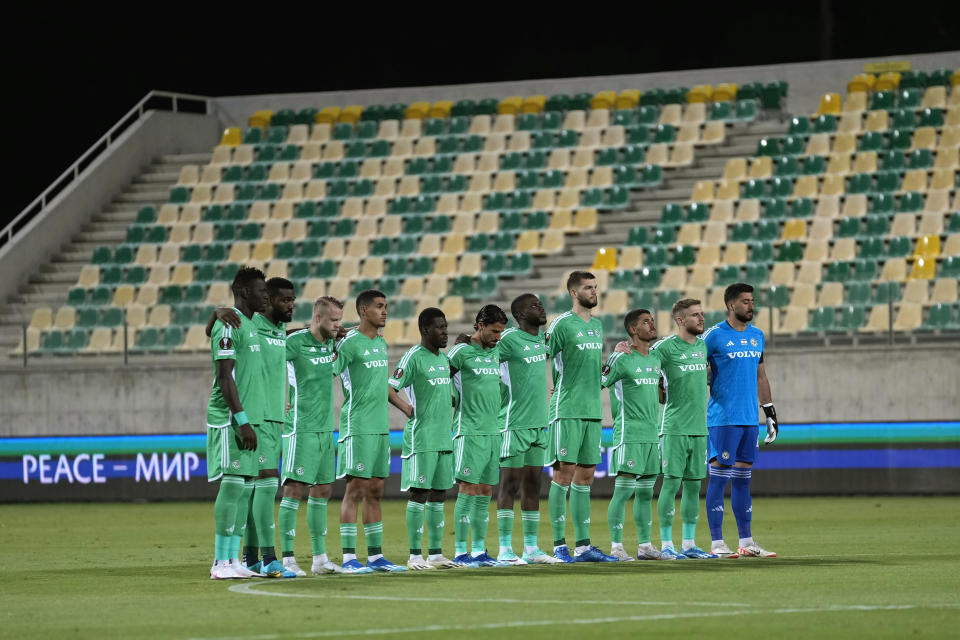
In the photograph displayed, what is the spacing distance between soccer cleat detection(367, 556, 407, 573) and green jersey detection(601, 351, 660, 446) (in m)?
2.42

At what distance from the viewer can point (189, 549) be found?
54.0 ft

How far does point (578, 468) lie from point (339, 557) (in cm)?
240

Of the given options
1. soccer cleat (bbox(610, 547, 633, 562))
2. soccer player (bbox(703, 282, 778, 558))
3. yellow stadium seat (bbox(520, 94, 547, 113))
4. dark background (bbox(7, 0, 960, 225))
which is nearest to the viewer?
soccer cleat (bbox(610, 547, 633, 562))

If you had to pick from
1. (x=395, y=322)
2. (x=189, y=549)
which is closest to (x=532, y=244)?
(x=395, y=322)

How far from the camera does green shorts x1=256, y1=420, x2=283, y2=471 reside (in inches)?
499

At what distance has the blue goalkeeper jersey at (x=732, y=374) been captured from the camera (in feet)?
48.7

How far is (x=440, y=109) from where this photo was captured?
37.0 metres

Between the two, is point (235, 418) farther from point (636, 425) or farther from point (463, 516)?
point (636, 425)

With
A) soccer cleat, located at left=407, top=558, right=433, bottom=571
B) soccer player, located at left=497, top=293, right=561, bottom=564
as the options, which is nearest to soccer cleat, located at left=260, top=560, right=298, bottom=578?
soccer cleat, located at left=407, top=558, right=433, bottom=571

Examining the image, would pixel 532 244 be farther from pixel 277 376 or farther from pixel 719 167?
pixel 277 376

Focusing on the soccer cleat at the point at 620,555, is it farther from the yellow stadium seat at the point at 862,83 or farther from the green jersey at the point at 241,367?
the yellow stadium seat at the point at 862,83

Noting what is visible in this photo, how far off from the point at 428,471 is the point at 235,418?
1.89m

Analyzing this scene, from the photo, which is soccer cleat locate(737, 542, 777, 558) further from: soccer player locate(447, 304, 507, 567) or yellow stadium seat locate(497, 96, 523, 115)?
yellow stadium seat locate(497, 96, 523, 115)

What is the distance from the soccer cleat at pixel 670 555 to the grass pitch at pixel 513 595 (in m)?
0.47
